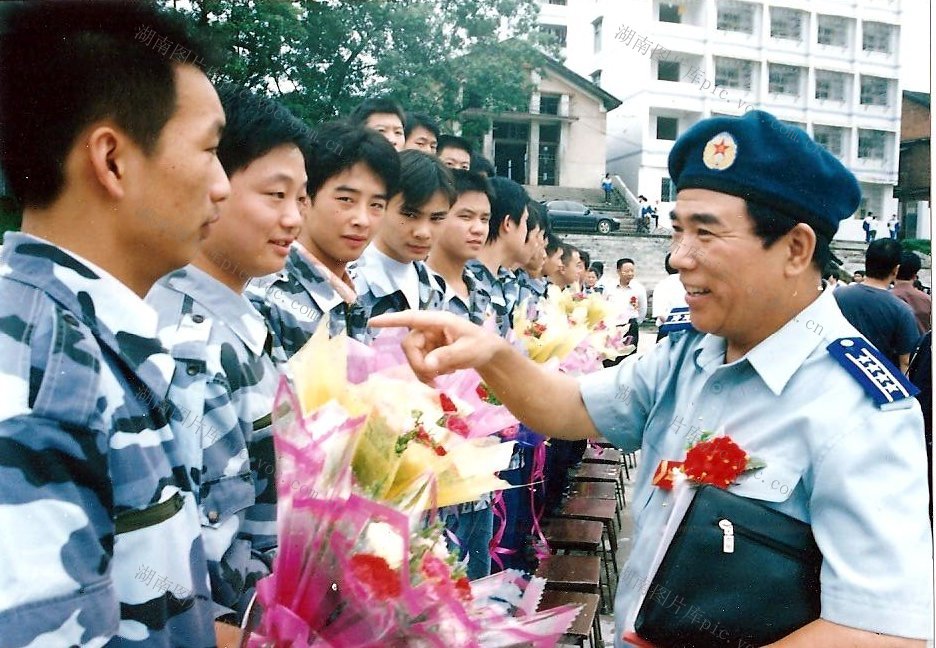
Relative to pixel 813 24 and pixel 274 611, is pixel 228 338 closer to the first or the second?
pixel 274 611

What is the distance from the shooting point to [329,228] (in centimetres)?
213

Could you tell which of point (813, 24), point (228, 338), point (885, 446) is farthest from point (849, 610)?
point (813, 24)

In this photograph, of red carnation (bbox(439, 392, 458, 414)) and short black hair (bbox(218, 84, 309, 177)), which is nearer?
red carnation (bbox(439, 392, 458, 414))

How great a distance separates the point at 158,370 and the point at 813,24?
3805 mm

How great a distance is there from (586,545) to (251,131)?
7.21ft

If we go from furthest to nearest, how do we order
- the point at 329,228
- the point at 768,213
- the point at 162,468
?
the point at 329,228
the point at 768,213
the point at 162,468

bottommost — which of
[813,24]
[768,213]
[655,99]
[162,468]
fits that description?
[162,468]

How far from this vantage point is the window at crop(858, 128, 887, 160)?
3.49 m

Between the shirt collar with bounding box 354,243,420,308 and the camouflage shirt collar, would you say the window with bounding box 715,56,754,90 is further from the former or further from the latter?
the camouflage shirt collar

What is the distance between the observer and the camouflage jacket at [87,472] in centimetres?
→ 73

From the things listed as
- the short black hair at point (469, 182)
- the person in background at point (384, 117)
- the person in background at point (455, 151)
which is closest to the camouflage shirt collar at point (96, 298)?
the short black hair at point (469, 182)

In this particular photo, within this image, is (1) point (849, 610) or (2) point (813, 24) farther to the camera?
(2) point (813, 24)

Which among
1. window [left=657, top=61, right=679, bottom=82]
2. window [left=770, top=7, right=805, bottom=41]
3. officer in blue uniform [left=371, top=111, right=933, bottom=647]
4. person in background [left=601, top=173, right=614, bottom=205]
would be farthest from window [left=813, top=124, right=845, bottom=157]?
person in background [left=601, top=173, right=614, bottom=205]

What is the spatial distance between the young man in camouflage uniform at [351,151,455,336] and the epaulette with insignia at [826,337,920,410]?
159 centimetres
